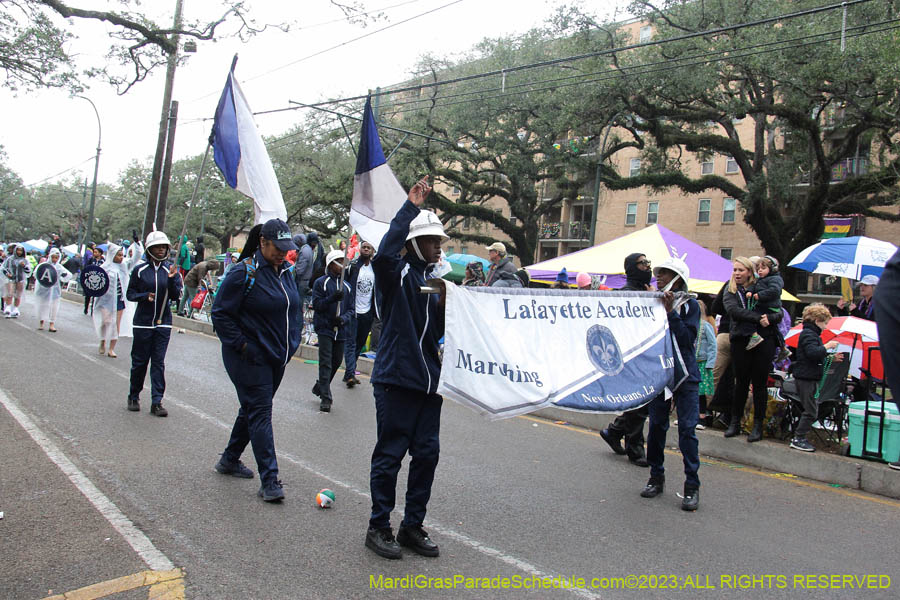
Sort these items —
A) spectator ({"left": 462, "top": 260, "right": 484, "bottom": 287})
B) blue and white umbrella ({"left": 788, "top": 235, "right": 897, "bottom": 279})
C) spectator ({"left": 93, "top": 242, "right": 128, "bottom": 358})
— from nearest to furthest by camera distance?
blue and white umbrella ({"left": 788, "top": 235, "right": 897, "bottom": 279}) < spectator ({"left": 93, "top": 242, "right": 128, "bottom": 358}) < spectator ({"left": 462, "top": 260, "right": 484, "bottom": 287})

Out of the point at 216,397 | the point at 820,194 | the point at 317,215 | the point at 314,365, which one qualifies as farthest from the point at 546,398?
the point at 317,215

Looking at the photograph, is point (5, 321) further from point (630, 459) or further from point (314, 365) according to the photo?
point (630, 459)

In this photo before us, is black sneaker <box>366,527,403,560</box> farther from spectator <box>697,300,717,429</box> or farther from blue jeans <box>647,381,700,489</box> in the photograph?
spectator <box>697,300,717,429</box>

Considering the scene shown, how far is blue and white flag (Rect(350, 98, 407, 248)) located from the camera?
557cm

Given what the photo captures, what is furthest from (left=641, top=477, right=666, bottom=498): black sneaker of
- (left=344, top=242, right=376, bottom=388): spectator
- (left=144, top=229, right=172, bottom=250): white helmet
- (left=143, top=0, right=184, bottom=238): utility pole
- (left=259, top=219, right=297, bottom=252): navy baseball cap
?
(left=143, top=0, right=184, bottom=238): utility pole

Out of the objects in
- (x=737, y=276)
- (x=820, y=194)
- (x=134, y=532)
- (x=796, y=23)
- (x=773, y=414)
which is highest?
(x=796, y=23)

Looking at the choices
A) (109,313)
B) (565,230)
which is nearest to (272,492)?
(109,313)

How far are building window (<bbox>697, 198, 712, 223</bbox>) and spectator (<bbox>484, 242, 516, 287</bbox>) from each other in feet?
125

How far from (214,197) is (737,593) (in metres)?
62.9

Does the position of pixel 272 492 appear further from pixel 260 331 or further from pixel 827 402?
pixel 827 402

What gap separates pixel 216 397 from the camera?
8.98m

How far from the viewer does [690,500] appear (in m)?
5.48

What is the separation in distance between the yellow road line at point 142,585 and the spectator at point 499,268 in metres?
7.53

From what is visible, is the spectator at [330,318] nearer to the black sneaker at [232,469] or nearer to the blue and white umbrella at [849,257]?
the black sneaker at [232,469]
